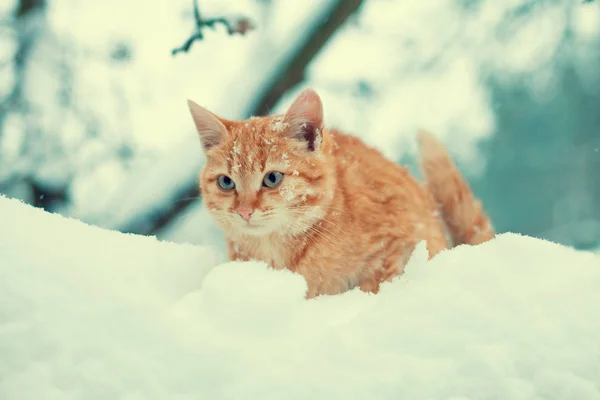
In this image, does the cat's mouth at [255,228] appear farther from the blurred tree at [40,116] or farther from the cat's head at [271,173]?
the blurred tree at [40,116]

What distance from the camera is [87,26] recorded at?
5.71 feet

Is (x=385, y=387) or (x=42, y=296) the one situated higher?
(x=385, y=387)

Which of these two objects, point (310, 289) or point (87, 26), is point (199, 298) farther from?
point (87, 26)

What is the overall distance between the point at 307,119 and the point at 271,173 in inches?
5.0

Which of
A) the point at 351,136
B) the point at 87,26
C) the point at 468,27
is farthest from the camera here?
the point at 468,27

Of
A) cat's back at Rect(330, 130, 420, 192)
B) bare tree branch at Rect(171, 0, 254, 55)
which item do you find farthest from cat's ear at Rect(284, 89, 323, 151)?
bare tree branch at Rect(171, 0, 254, 55)

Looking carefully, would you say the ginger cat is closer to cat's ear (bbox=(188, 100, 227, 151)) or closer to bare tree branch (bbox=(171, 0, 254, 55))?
cat's ear (bbox=(188, 100, 227, 151))

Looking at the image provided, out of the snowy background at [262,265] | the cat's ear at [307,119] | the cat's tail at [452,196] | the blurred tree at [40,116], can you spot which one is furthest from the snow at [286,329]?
the blurred tree at [40,116]

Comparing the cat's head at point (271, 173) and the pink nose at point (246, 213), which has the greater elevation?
the cat's head at point (271, 173)

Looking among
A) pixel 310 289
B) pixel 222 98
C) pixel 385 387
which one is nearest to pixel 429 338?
pixel 385 387

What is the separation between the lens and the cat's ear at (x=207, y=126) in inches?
46.1

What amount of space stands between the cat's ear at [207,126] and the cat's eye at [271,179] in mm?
148

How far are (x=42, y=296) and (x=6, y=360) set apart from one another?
0.36ft

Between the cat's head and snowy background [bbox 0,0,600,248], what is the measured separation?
1.18ft
